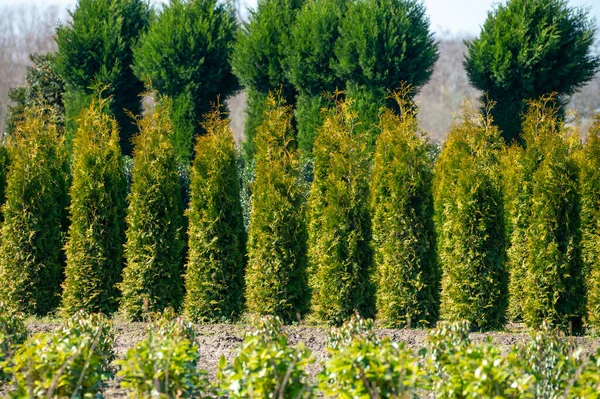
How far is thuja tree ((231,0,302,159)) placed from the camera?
60.9 feet

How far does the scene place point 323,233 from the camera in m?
11.8

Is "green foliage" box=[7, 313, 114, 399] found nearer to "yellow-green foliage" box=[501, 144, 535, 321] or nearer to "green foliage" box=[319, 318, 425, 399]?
"green foliage" box=[319, 318, 425, 399]

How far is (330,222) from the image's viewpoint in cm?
1162

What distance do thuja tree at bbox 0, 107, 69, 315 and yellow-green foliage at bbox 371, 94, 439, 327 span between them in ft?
18.9

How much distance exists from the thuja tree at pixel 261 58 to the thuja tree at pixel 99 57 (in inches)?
133

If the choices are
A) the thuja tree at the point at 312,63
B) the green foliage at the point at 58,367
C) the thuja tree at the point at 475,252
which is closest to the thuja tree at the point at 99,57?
the thuja tree at the point at 312,63

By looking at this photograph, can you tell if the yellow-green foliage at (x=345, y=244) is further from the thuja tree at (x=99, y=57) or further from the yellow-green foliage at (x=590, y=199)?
the thuja tree at (x=99, y=57)

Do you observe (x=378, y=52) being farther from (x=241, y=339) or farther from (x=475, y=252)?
(x=241, y=339)

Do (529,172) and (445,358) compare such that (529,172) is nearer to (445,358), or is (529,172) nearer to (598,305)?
(598,305)

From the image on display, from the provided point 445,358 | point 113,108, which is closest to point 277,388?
point 445,358

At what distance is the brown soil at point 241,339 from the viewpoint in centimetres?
938

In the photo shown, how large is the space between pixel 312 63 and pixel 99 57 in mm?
6126

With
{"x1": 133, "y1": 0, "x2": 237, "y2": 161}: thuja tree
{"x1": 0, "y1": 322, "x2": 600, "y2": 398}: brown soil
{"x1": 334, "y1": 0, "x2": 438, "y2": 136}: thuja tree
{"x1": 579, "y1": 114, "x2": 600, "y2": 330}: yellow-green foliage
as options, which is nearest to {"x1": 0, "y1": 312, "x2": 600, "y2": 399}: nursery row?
{"x1": 0, "y1": 322, "x2": 600, "y2": 398}: brown soil

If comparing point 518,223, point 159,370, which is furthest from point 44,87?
point 159,370
